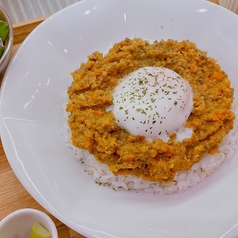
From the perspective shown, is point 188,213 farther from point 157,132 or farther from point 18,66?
point 18,66

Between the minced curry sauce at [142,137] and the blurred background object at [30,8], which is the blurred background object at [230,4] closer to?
the minced curry sauce at [142,137]

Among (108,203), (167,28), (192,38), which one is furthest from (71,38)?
(108,203)

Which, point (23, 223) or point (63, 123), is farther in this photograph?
point (63, 123)

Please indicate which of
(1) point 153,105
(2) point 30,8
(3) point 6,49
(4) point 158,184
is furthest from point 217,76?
(2) point 30,8

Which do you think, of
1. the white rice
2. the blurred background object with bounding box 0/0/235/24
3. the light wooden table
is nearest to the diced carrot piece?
the white rice

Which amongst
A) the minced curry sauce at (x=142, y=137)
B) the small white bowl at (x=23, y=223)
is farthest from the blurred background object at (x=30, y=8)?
the small white bowl at (x=23, y=223)

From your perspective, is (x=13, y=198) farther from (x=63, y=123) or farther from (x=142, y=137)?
(x=142, y=137)
